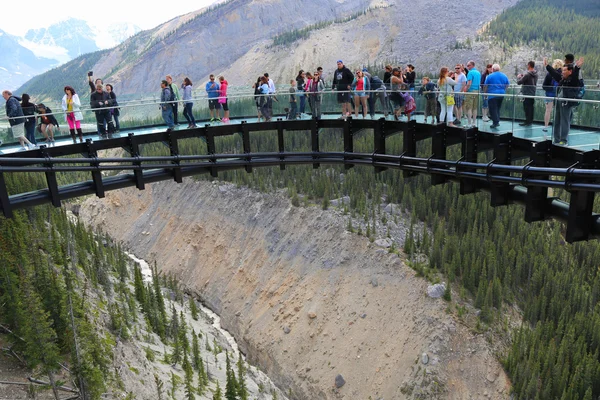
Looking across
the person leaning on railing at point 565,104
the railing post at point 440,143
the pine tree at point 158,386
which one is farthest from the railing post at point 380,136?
the pine tree at point 158,386

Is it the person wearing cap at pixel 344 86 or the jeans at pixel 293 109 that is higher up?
the person wearing cap at pixel 344 86

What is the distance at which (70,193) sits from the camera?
21.1m

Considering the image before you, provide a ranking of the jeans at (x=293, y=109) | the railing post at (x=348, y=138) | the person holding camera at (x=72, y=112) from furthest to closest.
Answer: the jeans at (x=293, y=109) → the railing post at (x=348, y=138) → the person holding camera at (x=72, y=112)

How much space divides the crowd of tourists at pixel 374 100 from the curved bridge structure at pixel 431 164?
0.57m

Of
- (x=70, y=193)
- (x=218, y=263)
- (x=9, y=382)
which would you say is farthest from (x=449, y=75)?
(x=218, y=263)

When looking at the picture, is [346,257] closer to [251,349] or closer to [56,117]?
[251,349]

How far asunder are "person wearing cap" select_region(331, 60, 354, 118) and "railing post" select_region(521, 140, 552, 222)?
30.3ft

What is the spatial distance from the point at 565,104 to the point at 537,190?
2.59 meters

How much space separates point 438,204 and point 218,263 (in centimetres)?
1839

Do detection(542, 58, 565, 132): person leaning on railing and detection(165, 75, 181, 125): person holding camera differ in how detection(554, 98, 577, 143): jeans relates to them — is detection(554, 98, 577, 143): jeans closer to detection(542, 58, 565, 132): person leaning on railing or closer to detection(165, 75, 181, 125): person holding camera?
detection(542, 58, 565, 132): person leaning on railing

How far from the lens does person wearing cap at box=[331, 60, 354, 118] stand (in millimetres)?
24934

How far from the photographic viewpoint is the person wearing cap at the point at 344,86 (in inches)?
982

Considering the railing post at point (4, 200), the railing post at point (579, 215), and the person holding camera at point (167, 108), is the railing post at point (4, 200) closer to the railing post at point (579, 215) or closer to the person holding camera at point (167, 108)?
the person holding camera at point (167, 108)

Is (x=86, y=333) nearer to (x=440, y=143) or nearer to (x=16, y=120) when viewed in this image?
(x=16, y=120)
